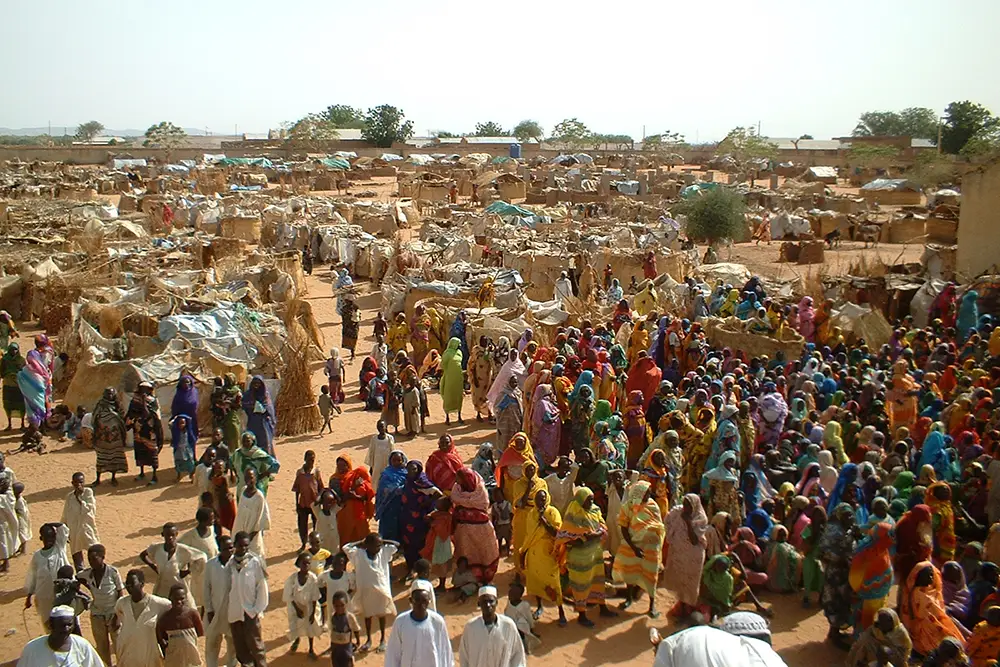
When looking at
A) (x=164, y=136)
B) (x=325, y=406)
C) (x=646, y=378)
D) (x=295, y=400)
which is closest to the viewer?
(x=646, y=378)

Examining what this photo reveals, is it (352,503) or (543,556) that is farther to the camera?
(352,503)

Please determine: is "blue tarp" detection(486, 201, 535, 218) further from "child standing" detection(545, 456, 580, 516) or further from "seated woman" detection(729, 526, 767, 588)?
"seated woman" detection(729, 526, 767, 588)

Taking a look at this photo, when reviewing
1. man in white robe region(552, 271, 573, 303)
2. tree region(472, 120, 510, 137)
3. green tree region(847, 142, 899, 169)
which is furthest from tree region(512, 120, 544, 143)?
man in white robe region(552, 271, 573, 303)

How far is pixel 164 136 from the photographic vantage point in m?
77.6

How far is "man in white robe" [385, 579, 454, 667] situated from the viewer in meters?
4.92

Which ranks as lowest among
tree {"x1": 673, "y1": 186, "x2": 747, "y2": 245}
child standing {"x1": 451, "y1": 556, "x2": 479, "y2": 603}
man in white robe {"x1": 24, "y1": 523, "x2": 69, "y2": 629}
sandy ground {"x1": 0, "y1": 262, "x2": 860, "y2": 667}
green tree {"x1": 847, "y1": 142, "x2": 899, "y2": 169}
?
sandy ground {"x1": 0, "y1": 262, "x2": 860, "y2": 667}

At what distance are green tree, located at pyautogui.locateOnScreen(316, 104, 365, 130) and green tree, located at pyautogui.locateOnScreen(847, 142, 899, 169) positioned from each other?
59625mm

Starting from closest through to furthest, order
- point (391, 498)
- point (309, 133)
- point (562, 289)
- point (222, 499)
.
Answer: point (391, 498)
point (222, 499)
point (562, 289)
point (309, 133)

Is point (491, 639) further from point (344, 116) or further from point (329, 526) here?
point (344, 116)

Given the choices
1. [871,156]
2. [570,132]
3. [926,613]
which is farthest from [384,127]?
[926,613]

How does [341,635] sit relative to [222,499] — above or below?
below

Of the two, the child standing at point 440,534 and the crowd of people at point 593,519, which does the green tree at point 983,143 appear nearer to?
the crowd of people at point 593,519

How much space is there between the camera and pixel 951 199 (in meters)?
30.7

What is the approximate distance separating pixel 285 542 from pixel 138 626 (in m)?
2.72
